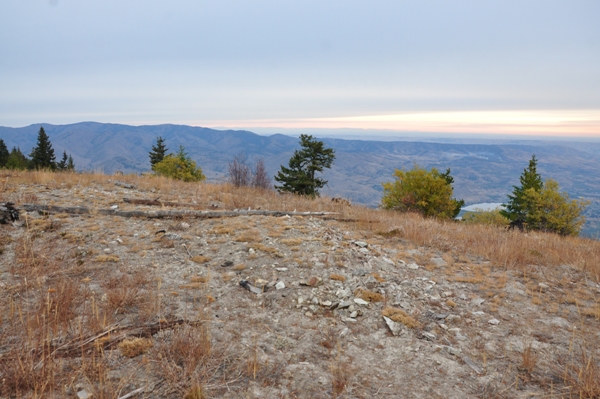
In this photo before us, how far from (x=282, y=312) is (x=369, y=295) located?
1583 millimetres

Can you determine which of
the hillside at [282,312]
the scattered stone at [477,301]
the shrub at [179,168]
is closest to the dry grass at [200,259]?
the hillside at [282,312]

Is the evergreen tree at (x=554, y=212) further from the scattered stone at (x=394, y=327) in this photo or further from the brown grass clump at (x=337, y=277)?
the scattered stone at (x=394, y=327)

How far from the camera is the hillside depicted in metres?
3.43

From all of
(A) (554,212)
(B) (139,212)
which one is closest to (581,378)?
(B) (139,212)

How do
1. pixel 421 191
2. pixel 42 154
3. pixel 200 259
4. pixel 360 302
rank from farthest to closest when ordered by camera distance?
pixel 42 154 → pixel 421 191 → pixel 200 259 → pixel 360 302

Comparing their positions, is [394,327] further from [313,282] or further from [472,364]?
[313,282]

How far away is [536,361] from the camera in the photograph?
415 centimetres

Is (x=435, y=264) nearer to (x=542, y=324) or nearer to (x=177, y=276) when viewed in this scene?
(x=542, y=324)

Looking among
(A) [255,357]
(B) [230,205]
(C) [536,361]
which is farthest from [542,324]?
(B) [230,205]

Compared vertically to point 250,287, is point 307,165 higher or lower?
higher

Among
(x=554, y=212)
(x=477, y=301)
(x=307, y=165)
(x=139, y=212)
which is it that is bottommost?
(x=554, y=212)

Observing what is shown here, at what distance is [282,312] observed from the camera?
16.5ft

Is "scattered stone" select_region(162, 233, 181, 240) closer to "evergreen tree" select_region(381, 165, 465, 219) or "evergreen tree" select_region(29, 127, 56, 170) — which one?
"evergreen tree" select_region(381, 165, 465, 219)

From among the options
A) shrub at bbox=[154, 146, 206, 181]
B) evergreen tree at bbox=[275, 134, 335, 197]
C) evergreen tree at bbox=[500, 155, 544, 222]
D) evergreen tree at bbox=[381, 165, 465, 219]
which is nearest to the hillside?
evergreen tree at bbox=[381, 165, 465, 219]
